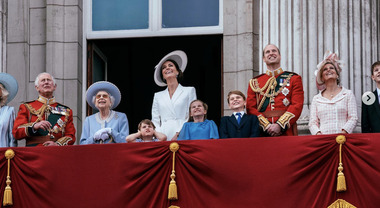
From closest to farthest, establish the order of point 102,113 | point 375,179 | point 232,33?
1. point 375,179
2. point 102,113
3. point 232,33

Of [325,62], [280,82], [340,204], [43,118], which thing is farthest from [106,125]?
[340,204]

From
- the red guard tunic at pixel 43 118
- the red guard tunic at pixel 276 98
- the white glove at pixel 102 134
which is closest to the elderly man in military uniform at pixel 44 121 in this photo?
the red guard tunic at pixel 43 118

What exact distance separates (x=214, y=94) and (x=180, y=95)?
260 inches

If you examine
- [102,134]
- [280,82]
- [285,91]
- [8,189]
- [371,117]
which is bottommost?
[8,189]

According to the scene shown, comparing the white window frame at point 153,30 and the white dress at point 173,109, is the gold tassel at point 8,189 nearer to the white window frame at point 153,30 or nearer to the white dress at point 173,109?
the white dress at point 173,109

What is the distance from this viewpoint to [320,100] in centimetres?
1716

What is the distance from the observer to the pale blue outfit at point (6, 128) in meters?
17.7

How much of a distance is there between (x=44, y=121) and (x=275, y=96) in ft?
10.6

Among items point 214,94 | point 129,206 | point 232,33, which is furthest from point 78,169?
point 214,94

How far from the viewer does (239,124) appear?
16969mm

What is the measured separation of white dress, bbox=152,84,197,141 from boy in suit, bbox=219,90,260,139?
1.07 m

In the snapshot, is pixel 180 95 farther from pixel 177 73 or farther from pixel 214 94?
pixel 214 94

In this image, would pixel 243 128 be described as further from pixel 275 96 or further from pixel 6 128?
pixel 6 128

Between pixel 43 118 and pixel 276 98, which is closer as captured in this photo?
pixel 276 98
